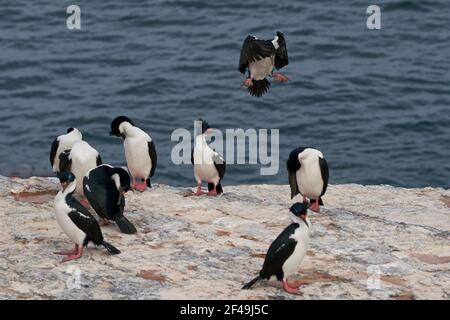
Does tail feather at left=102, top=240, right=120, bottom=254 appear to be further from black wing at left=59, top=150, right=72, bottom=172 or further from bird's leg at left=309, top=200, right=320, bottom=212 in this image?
bird's leg at left=309, top=200, right=320, bottom=212

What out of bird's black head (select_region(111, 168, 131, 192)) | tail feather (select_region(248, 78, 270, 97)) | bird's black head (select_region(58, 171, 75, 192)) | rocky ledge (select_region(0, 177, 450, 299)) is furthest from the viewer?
tail feather (select_region(248, 78, 270, 97))

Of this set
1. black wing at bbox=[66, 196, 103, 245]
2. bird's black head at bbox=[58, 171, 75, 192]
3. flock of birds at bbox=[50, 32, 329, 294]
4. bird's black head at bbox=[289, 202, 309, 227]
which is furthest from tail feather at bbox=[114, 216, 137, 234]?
bird's black head at bbox=[289, 202, 309, 227]

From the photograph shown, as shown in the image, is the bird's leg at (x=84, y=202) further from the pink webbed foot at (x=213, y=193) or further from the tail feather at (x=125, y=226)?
the pink webbed foot at (x=213, y=193)

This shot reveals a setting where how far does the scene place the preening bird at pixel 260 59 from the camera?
19766 mm

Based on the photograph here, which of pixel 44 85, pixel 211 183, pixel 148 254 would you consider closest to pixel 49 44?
pixel 44 85

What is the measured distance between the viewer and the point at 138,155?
1977cm

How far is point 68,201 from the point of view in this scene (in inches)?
630

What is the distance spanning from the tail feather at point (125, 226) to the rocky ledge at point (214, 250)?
87mm

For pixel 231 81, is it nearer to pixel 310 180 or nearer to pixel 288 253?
pixel 310 180

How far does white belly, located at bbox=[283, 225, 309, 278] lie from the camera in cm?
1500

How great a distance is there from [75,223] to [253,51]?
5.18 m

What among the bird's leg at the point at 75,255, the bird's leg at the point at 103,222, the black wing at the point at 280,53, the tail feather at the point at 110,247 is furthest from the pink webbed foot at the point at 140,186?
the bird's leg at the point at 75,255

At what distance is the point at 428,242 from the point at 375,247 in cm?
88
